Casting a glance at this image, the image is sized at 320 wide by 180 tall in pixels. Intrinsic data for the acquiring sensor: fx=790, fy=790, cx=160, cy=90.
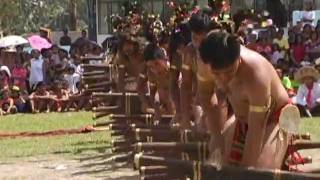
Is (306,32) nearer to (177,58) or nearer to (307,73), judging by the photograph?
(307,73)

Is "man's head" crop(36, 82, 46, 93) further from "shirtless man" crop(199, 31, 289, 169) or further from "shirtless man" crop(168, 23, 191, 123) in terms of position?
"shirtless man" crop(199, 31, 289, 169)

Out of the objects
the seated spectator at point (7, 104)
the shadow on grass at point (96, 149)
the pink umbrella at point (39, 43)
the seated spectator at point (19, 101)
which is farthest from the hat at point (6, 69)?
the shadow on grass at point (96, 149)

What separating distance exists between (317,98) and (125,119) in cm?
555

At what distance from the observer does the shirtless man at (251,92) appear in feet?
17.1

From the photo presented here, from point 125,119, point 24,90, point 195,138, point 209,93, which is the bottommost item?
point 24,90

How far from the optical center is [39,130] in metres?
15.1

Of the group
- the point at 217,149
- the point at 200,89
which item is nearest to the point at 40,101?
the point at 200,89

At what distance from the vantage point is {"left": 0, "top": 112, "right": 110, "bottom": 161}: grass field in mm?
12031

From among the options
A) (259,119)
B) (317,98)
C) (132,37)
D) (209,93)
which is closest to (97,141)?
(132,37)

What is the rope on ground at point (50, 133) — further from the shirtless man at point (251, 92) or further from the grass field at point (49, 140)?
the shirtless man at point (251, 92)

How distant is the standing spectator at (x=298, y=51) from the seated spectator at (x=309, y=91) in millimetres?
2258

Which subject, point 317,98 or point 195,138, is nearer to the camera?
point 195,138

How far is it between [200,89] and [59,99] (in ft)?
42.9

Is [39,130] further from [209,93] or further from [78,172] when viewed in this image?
[209,93]
